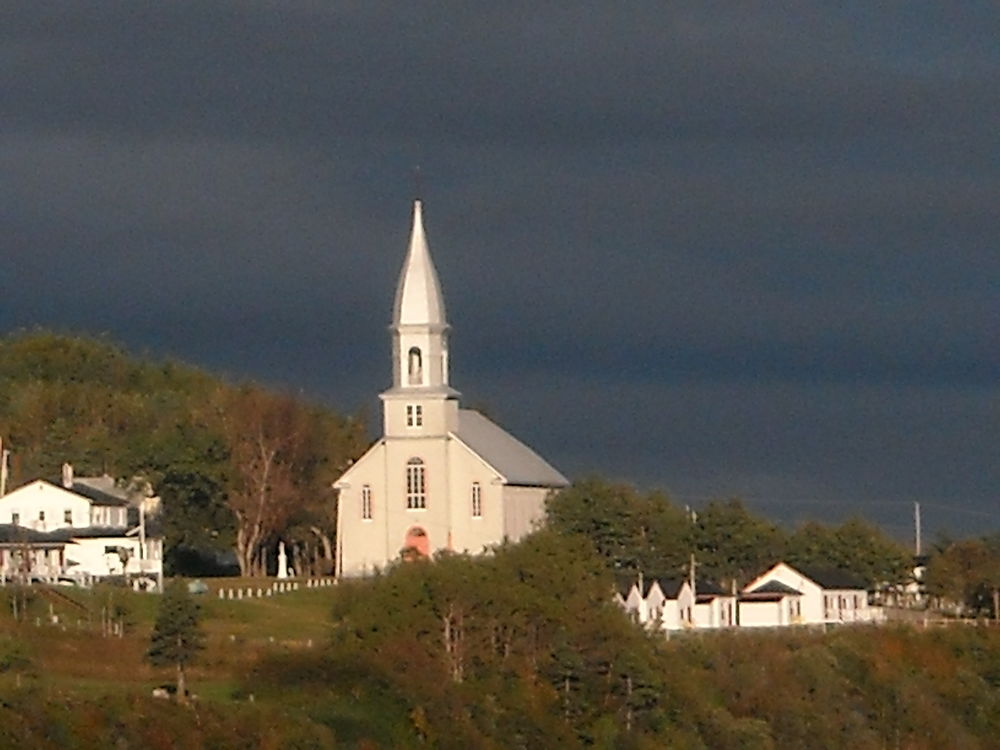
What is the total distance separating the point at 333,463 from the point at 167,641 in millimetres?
37266

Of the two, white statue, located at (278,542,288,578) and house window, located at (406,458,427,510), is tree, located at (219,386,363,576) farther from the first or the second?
house window, located at (406,458,427,510)

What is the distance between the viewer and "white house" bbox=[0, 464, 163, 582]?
85375 mm

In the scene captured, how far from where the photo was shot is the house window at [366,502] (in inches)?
3745

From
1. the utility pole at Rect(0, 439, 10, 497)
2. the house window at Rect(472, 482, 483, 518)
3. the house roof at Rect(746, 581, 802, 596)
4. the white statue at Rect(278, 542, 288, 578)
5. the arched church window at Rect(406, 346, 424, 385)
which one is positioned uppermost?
the arched church window at Rect(406, 346, 424, 385)

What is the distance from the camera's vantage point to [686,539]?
9044 cm

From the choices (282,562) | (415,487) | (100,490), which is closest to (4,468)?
(100,490)

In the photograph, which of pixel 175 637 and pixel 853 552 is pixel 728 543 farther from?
pixel 175 637

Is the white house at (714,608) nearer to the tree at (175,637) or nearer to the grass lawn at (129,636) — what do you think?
the grass lawn at (129,636)

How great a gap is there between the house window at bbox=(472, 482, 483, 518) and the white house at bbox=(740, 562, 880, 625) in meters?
9.04

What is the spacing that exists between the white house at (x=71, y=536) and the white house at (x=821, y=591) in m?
16.8

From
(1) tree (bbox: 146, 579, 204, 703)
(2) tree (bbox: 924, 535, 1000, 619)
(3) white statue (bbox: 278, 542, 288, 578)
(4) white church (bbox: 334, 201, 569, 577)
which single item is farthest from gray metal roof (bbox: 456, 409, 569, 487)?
(1) tree (bbox: 146, 579, 204, 703)

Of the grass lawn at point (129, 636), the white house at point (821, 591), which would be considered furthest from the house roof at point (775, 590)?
the grass lawn at point (129, 636)

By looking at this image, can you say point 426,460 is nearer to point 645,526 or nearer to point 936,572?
point 645,526

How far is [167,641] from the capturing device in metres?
63.5
